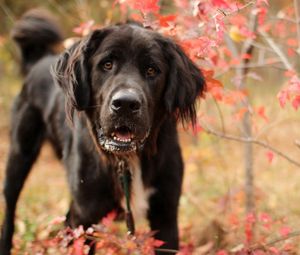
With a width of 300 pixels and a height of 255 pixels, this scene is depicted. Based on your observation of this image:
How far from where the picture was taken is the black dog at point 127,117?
3350 mm

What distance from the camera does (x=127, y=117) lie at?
3.21 m

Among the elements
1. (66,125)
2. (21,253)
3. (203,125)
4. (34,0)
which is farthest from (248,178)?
(34,0)

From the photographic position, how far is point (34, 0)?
11961mm

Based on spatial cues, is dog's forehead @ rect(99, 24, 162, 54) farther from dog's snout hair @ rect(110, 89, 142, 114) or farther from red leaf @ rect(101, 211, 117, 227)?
red leaf @ rect(101, 211, 117, 227)

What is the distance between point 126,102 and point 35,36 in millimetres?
2729

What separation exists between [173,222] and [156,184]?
33cm

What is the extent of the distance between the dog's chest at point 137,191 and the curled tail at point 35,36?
2.33 metres

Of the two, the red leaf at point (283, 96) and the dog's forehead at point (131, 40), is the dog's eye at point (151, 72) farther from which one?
the red leaf at point (283, 96)

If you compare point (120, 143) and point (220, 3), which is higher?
point (220, 3)

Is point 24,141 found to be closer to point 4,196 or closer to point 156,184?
point 4,196

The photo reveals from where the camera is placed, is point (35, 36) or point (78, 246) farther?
point (35, 36)

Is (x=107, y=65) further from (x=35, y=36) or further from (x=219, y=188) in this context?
(x=219, y=188)

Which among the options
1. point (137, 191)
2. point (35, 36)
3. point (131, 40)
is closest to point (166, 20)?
point (131, 40)

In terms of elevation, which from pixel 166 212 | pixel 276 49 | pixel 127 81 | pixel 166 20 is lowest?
pixel 166 212
